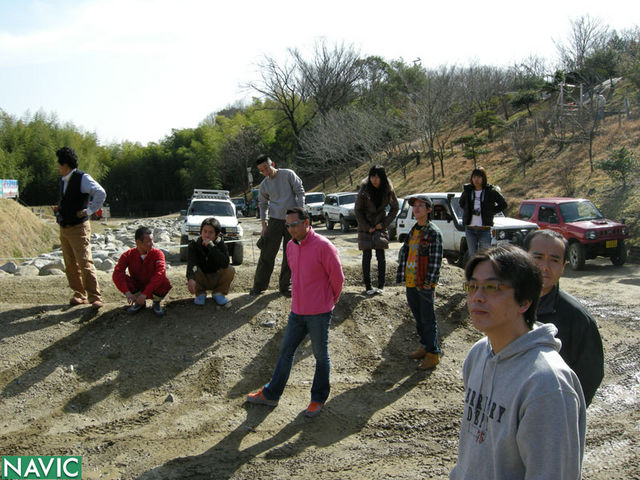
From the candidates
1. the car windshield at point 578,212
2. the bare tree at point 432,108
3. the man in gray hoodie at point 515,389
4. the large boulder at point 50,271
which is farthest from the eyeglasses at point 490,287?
the bare tree at point 432,108

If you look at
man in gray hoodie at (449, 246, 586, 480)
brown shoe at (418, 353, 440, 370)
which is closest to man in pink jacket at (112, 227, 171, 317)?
brown shoe at (418, 353, 440, 370)

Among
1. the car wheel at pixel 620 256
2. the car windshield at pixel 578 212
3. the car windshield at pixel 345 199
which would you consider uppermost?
the car windshield at pixel 345 199

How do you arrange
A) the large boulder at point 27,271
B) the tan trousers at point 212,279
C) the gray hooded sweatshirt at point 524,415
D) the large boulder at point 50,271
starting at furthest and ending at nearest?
the large boulder at point 27,271 → the large boulder at point 50,271 → the tan trousers at point 212,279 → the gray hooded sweatshirt at point 524,415

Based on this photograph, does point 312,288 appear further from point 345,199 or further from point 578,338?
point 345,199

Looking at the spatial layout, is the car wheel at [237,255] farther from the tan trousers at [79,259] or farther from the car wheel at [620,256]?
the car wheel at [620,256]

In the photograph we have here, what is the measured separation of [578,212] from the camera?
12.7 metres

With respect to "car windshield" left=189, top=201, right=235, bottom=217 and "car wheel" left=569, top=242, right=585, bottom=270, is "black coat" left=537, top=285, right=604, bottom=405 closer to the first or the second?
"car wheel" left=569, top=242, right=585, bottom=270

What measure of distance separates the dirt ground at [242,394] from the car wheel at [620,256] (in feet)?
16.8

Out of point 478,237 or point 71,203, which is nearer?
point 71,203

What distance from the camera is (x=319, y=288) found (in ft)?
14.7

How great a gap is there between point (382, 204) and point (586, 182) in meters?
16.8

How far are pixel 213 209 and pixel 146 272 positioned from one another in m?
9.33

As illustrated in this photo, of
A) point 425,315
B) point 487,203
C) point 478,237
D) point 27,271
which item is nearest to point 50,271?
point 27,271

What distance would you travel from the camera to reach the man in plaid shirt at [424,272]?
552 centimetres
